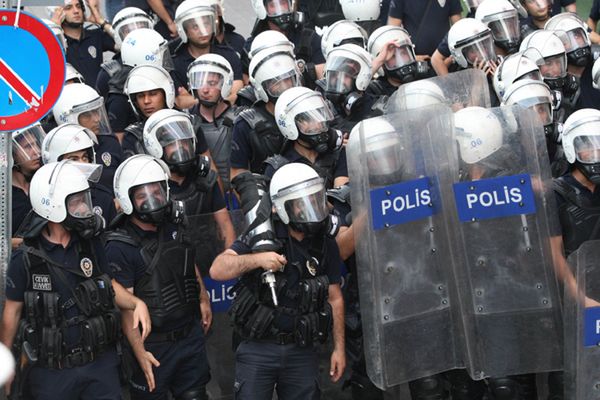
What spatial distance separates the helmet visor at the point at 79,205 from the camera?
7004 mm

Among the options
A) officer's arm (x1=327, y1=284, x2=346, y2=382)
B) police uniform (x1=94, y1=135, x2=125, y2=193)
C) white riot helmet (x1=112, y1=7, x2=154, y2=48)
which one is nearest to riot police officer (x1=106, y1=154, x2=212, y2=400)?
officer's arm (x1=327, y1=284, x2=346, y2=382)

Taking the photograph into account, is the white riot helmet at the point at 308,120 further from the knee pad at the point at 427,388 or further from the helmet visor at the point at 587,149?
the knee pad at the point at 427,388

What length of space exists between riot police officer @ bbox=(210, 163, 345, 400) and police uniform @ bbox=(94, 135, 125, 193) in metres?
1.94

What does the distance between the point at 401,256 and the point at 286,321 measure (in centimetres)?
81

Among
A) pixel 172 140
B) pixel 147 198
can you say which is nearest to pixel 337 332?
pixel 147 198

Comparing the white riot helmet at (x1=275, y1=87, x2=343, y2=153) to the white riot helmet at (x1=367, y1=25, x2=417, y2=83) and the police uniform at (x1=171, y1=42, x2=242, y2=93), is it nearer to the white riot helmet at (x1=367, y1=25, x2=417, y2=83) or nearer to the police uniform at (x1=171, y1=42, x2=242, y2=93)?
the white riot helmet at (x1=367, y1=25, x2=417, y2=83)

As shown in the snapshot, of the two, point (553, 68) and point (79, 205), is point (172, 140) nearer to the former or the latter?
point (79, 205)

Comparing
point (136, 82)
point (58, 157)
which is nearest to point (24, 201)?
point (58, 157)

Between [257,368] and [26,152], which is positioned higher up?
[26,152]

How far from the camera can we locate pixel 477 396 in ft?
26.2

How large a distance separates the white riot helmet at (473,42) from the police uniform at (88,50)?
350cm

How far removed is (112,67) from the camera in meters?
10.3

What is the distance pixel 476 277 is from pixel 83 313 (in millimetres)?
2314

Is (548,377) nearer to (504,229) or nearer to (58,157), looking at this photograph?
(504,229)
